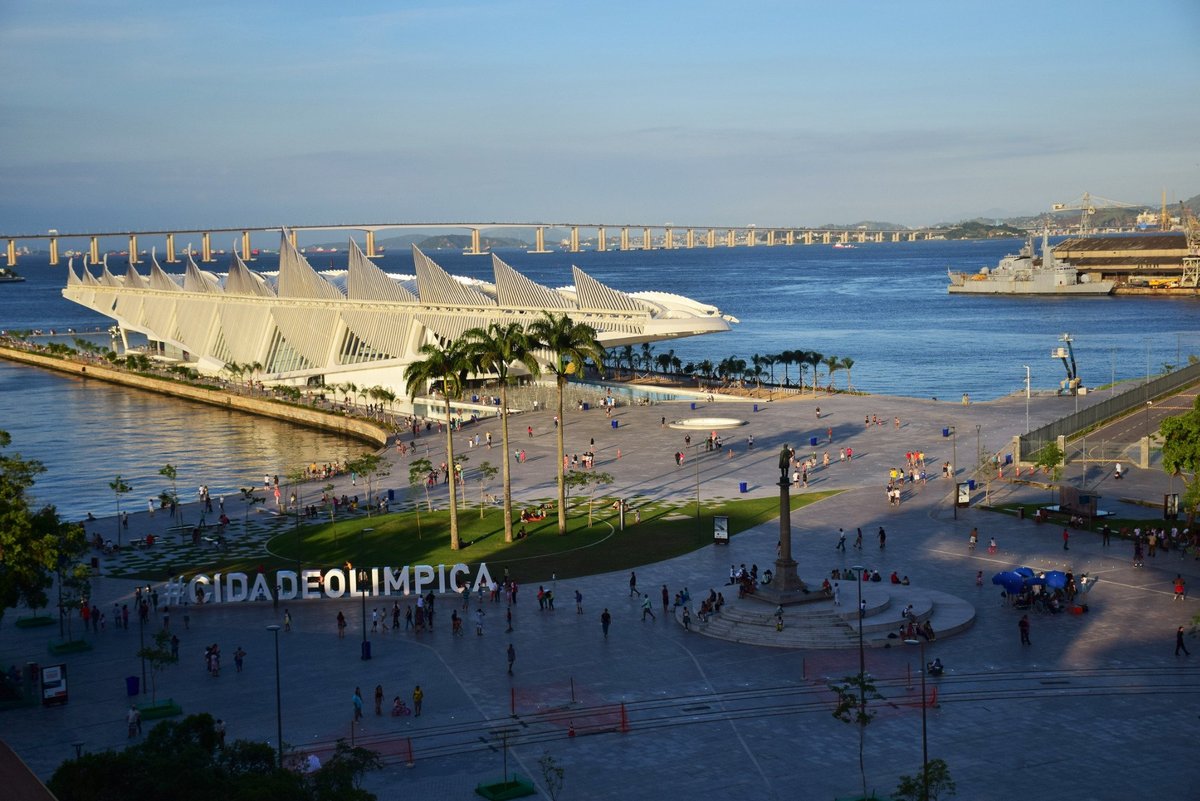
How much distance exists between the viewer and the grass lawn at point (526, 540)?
1511 inches

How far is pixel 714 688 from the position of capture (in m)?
26.8

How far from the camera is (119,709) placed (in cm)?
2662

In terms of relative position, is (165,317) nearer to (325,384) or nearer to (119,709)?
(325,384)

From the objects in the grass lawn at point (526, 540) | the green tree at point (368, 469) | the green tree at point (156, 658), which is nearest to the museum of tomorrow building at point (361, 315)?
the green tree at point (368, 469)

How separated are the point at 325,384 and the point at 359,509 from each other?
36.6 m

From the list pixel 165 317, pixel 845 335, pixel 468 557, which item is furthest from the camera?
pixel 845 335

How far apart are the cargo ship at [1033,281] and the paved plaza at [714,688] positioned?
158974mm

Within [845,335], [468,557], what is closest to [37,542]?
[468,557]

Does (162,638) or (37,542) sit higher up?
(37,542)

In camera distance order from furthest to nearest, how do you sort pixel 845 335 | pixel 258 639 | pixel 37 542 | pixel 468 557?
1. pixel 845 335
2. pixel 468 557
3. pixel 258 639
4. pixel 37 542

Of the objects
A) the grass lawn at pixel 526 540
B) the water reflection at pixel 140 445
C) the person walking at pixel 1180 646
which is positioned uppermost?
the person walking at pixel 1180 646

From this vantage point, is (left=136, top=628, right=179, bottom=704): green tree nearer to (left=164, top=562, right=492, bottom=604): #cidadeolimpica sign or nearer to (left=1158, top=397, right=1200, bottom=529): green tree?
(left=164, top=562, right=492, bottom=604): #cidadeolimpica sign

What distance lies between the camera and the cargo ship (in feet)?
623

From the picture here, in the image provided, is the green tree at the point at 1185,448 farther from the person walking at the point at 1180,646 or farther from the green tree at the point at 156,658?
the green tree at the point at 156,658
